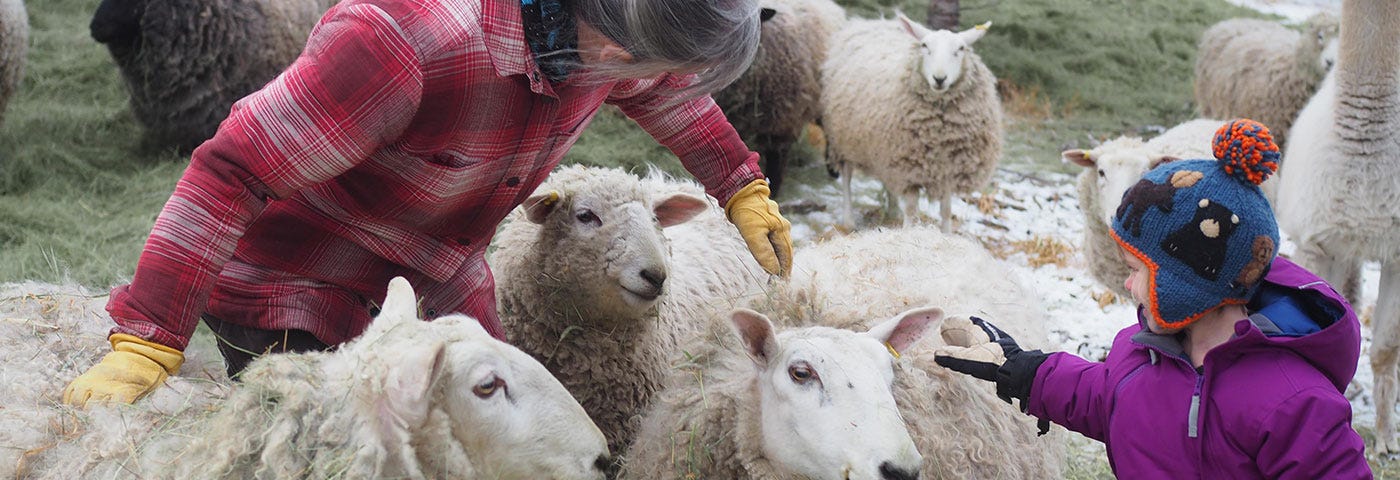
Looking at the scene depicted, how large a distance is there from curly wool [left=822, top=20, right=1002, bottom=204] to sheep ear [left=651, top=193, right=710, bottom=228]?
433 centimetres

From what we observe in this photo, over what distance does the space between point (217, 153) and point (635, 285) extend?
1.29 metres

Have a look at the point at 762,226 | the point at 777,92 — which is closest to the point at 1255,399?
the point at 762,226

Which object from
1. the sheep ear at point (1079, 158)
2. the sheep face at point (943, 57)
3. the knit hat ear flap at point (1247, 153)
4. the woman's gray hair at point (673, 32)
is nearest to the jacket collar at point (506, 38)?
the woman's gray hair at point (673, 32)

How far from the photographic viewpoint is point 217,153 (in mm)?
2203

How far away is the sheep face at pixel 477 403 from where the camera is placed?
2084mm

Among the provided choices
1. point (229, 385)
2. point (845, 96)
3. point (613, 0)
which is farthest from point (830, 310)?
point (845, 96)

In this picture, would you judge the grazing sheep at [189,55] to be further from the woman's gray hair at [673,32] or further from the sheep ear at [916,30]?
the woman's gray hair at [673,32]

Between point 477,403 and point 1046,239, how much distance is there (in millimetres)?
6221

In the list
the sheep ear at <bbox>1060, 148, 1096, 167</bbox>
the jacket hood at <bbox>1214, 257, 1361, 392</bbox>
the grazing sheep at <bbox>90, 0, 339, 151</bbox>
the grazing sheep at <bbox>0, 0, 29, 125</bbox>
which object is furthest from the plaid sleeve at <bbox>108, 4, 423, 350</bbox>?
the grazing sheep at <bbox>0, 0, 29, 125</bbox>

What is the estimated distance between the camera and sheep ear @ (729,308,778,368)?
266 centimetres

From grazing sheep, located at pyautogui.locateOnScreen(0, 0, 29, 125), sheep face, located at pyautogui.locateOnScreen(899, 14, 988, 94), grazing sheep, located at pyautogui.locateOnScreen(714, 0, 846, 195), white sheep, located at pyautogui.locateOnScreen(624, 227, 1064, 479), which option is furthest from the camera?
grazing sheep, located at pyautogui.locateOnScreen(714, 0, 846, 195)

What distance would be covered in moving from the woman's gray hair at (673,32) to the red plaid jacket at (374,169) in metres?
0.22

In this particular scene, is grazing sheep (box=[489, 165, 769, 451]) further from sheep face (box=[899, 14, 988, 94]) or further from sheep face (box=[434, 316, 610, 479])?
sheep face (box=[899, 14, 988, 94])

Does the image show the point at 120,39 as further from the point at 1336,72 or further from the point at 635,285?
the point at 1336,72
